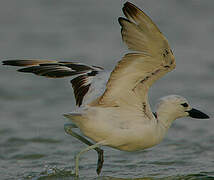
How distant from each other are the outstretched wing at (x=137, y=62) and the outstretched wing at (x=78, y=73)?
595 mm

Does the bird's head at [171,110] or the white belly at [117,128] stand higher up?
the bird's head at [171,110]

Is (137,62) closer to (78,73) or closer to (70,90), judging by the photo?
(78,73)

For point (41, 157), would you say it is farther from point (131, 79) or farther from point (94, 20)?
point (94, 20)

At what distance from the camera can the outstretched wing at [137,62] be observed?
7.35 metres

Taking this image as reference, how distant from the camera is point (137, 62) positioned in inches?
311

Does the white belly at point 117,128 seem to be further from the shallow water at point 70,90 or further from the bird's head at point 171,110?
the shallow water at point 70,90

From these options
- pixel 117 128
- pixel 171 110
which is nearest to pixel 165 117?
pixel 171 110

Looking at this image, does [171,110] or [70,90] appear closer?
[171,110]

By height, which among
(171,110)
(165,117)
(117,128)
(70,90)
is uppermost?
(70,90)

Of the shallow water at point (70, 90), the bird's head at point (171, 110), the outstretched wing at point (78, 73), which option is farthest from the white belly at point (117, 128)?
the shallow water at point (70, 90)

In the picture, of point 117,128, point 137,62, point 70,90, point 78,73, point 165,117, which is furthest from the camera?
point 70,90

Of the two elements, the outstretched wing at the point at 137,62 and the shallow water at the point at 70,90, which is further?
the shallow water at the point at 70,90

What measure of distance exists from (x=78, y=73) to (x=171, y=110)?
65.4 inches

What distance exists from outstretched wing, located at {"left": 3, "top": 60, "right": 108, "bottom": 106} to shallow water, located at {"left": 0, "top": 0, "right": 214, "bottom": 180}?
1532mm
